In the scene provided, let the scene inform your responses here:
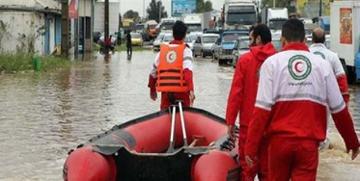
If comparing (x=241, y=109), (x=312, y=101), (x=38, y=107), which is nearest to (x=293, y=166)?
(x=312, y=101)

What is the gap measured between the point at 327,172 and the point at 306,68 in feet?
14.9

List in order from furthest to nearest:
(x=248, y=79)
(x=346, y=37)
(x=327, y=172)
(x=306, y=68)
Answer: (x=346, y=37)
(x=327, y=172)
(x=248, y=79)
(x=306, y=68)

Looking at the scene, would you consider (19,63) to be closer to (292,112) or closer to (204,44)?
(204,44)

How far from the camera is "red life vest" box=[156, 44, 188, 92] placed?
10961 millimetres

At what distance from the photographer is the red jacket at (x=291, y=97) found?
20.6 feet

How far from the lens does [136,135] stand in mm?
9305

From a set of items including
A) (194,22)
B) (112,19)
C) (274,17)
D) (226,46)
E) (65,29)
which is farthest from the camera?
(112,19)

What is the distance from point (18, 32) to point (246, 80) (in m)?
30.7

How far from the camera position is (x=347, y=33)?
86.3 feet

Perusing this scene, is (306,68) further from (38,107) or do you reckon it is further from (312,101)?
(38,107)

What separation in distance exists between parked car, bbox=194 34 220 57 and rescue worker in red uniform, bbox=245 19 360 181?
4221 cm

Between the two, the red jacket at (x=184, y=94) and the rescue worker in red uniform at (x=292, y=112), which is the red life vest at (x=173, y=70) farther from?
the rescue worker in red uniform at (x=292, y=112)

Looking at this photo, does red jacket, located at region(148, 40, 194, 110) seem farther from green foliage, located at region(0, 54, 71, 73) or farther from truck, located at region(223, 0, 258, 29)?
truck, located at region(223, 0, 258, 29)

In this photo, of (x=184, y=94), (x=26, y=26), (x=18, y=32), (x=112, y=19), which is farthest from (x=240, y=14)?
(x=184, y=94)
